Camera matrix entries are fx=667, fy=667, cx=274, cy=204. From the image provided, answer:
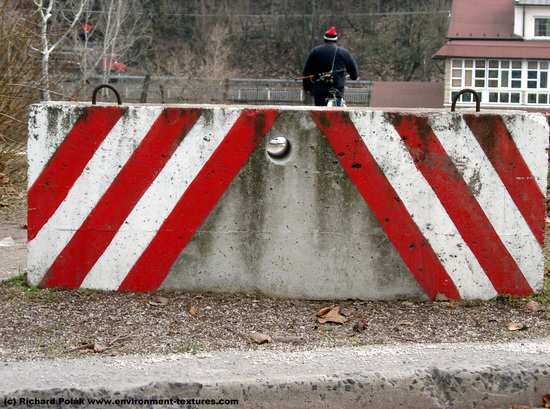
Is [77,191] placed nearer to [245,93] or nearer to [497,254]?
[497,254]

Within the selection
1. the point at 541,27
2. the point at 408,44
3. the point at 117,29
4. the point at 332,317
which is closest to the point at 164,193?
the point at 332,317

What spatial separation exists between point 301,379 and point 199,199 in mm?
1249

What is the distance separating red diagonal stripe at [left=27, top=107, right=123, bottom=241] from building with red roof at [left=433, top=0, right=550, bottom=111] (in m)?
41.1

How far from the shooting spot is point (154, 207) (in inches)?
138

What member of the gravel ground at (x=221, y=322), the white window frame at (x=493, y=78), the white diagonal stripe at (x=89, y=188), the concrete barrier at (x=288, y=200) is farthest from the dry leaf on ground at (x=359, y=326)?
the white window frame at (x=493, y=78)

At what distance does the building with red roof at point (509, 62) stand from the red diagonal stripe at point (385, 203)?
40.7 metres

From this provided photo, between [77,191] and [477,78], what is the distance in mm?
43587

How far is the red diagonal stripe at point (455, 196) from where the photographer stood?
349 cm

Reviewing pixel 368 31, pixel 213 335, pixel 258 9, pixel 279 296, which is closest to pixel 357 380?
pixel 213 335

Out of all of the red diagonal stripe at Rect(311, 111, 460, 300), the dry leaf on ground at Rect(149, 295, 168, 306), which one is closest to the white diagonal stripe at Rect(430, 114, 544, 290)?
the red diagonal stripe at Rect(311, 111, 460, 300)

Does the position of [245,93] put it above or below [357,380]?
above

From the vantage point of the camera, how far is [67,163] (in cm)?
349

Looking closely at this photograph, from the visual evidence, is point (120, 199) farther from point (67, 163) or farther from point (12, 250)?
point (12, 250)

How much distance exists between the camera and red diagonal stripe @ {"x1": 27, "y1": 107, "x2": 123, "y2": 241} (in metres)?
3.48
